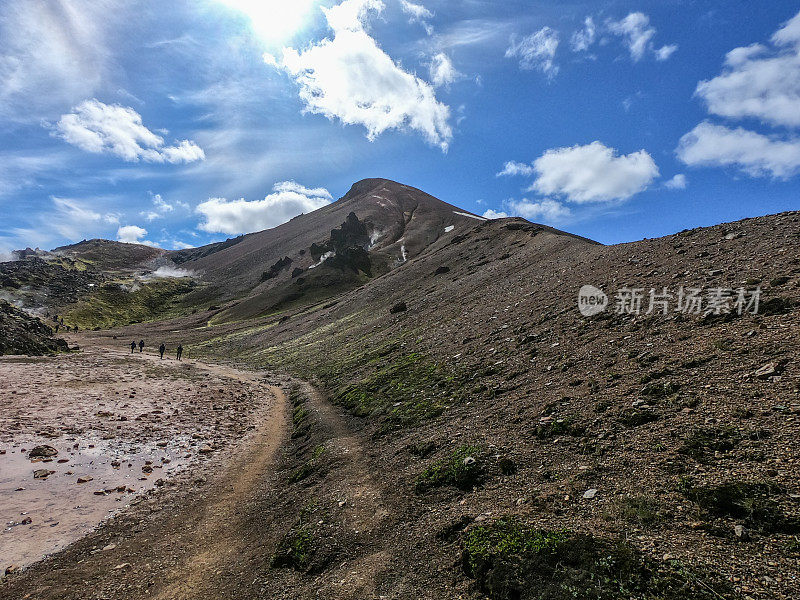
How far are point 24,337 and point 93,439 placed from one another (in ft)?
141

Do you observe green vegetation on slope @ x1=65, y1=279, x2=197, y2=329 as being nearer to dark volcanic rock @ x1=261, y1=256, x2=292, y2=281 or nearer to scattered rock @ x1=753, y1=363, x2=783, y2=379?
dark volcanic rock @ x1=261, y1=256, x2=292, y2=281

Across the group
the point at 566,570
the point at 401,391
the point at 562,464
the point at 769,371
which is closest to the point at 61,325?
the point at 401,391

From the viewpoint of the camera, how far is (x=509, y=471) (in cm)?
1198

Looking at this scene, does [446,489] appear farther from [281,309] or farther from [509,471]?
[281,309]

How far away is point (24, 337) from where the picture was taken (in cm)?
4841

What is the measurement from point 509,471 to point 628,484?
356 cm

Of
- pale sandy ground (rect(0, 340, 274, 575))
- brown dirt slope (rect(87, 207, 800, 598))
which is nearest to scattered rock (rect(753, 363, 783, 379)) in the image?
brown dirt slope (rect(87, 207, 800, 598))

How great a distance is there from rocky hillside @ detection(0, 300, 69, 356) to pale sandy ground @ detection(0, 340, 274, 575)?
826cm

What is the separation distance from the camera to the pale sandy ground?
13648 millimetres

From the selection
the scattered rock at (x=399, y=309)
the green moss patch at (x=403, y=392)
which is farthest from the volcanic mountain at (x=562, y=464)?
the scattered rock at (x=399, y=309)

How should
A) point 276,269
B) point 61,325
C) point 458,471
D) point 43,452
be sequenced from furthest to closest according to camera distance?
point 276,269
point 61,325
point 43,452
point 458,471

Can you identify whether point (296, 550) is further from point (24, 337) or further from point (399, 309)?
point (24, 337)

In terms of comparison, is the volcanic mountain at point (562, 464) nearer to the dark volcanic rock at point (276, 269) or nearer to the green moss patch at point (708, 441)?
the green moss patch at point (708, 441)

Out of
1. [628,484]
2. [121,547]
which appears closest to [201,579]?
[121,547]
